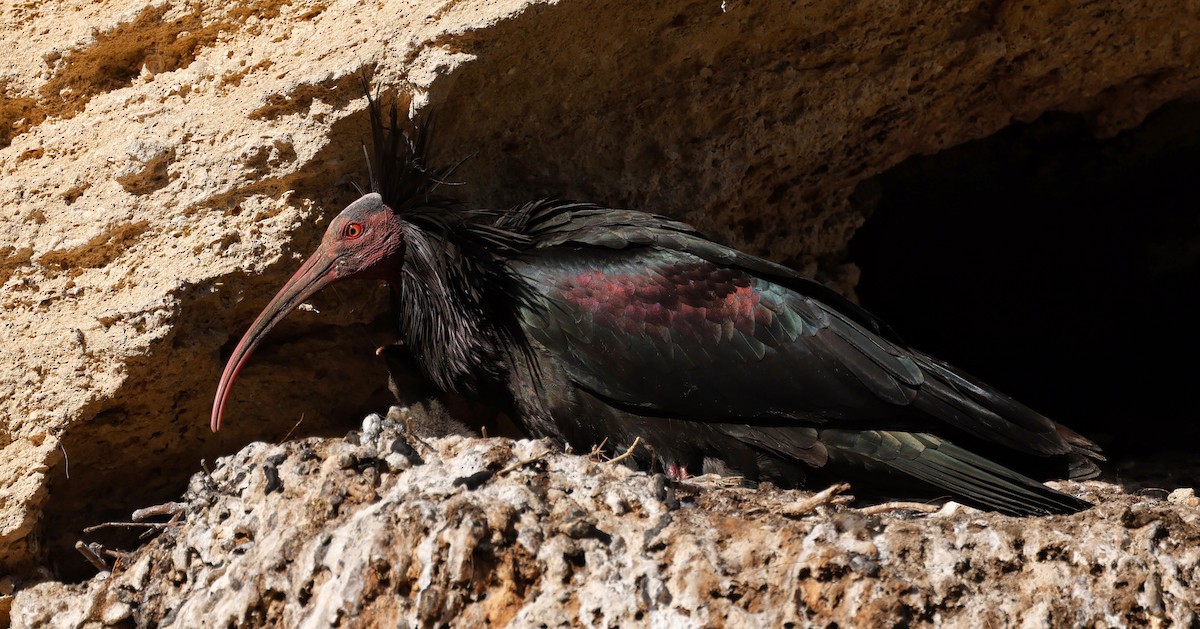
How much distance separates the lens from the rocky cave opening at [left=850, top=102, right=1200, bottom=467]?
6.06 meters

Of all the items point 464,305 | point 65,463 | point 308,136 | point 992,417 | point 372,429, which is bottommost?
point 65,463

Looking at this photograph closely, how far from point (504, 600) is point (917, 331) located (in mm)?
3792

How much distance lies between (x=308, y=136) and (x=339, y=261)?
0.50 meters

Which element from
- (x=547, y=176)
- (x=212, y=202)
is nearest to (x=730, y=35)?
(x=547, y=176)

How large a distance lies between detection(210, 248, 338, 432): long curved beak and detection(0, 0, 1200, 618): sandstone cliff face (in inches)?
6.5

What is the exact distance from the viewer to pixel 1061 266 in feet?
20.6

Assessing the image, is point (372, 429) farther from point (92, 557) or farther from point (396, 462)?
point (92, 557)

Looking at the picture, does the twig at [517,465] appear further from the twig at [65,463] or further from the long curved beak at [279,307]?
the twig at [65,463]

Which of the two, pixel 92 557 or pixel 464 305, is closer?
pixel 92 557

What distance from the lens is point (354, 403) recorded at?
17.9 ft

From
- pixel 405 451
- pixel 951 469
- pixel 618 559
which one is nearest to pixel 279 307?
pixel 405 451

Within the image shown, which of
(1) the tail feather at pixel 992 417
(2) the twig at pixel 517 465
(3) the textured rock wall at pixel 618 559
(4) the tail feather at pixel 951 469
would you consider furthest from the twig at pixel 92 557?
(1) the tail feather at pixel 992 417

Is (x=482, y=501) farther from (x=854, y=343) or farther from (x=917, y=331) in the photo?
(x=917, y=331)

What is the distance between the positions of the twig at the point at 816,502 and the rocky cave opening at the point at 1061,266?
8.81 feet
